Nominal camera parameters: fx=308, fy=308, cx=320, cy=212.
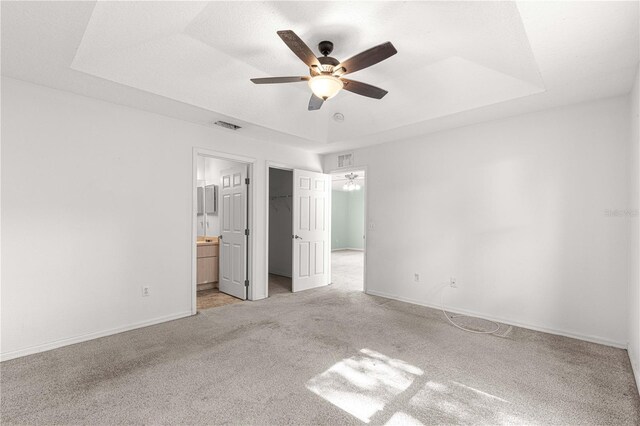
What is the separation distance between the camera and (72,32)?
2.18 m

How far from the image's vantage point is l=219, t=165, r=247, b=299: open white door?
4816 mm

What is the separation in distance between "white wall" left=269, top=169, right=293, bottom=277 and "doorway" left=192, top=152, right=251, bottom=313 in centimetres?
127

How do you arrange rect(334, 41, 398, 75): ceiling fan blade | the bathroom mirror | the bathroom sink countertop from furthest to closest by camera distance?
the bathroom mirror < the bathroom sink countertop < rect(334, 41, 398, 75): ceiling fan blade

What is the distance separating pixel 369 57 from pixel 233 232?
359 cm

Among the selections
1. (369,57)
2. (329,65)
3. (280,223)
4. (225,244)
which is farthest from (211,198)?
(369,57)

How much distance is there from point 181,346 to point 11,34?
2.84m

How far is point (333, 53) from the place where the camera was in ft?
9.68

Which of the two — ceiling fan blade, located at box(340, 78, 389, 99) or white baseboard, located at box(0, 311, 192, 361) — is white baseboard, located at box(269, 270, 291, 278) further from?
ceiling fan blade, located at box(340, 78, 389, 99)

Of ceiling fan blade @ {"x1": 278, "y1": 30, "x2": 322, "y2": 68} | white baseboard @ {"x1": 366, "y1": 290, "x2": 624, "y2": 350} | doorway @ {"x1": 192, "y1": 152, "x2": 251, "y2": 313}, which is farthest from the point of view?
doorway @ {"x1": 192, "y1": 152, "x2": 251, "y2": 313}

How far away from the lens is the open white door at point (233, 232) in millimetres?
4816

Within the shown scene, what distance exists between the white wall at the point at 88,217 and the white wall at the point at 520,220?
3.13m

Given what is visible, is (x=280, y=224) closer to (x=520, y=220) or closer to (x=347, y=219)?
(x=520, y=220)

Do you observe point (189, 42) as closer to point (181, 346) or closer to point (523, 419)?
point (181, 346)

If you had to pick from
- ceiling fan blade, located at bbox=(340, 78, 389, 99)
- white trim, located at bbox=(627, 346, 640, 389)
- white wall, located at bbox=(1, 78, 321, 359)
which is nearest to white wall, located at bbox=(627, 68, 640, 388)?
white trim, located at bbox=(627, 346, 640, 389)
